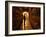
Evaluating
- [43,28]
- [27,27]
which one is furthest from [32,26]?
[43,28]

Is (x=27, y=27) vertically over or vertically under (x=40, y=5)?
under

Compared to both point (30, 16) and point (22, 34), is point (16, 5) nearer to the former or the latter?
point (30, 16)

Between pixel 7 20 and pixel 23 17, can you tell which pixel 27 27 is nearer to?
pixel 23 17

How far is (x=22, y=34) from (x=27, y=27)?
0.14 metres

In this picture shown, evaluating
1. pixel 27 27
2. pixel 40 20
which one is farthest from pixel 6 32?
pixel 40 20

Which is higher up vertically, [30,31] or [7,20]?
[7,20]

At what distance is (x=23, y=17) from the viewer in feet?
5.05

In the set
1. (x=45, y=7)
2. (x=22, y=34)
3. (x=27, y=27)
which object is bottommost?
(x=22, y=34)

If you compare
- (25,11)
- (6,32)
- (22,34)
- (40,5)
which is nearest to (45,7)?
(40,5)

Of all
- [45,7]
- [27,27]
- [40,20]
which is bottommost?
[27,27]

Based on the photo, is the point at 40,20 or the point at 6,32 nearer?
the point at 6,32

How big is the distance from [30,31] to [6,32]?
1.27ft

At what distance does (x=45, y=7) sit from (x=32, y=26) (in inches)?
15.4

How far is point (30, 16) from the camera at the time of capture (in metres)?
1.57
